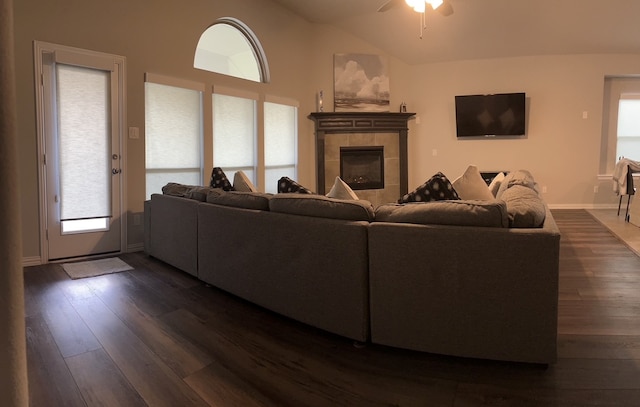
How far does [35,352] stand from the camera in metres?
2.00

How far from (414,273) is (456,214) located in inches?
13.4

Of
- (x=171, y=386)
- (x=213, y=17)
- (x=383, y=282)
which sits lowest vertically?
(x=171, y=386)

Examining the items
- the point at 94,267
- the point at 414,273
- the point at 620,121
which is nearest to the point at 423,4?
the point at 414,273

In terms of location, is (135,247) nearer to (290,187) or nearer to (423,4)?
(290,187)

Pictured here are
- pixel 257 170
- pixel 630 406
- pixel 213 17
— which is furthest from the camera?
pixel 257 170

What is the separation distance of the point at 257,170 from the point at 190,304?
11.2ft

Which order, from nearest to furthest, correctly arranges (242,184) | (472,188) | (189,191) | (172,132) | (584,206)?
(472,188)
(242,184)
(189,191)
(172,132)
(584,206)

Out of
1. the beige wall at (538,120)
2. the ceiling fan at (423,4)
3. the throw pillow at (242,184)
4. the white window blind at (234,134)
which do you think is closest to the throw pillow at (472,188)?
the throw pillow at (242,184)

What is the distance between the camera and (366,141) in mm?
6879

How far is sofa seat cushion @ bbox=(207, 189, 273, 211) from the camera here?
261 centimetres

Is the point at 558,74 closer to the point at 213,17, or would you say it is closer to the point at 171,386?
the point at 213,17

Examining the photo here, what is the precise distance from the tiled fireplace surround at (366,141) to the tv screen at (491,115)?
3.03ft

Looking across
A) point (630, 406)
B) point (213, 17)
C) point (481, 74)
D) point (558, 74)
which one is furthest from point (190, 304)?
point (558, 74)

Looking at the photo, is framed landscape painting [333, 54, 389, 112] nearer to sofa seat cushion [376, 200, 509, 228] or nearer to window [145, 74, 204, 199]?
window [145, 74, 204, 199]
